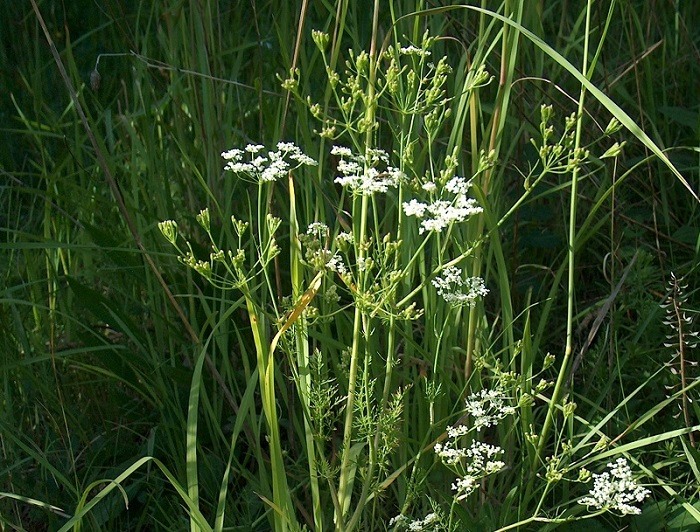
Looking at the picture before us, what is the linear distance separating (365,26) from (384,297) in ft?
4.35

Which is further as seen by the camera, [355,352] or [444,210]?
[355,352]

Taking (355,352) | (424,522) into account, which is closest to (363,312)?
(355,352)

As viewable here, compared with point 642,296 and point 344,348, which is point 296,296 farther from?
point 642,296

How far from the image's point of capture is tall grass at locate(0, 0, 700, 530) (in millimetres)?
1446

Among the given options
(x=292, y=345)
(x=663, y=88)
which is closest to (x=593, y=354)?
(x=292, y=345)

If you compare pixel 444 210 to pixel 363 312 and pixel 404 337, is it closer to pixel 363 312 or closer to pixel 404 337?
pixel 363 312

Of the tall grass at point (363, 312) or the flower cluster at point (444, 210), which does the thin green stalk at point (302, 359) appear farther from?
the flower cluster at point (444, 210)

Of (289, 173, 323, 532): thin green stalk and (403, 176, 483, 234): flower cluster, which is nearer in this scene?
(403, 176, 483, 234): flower cluster

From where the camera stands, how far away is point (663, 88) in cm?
257

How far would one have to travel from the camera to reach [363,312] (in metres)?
1.38

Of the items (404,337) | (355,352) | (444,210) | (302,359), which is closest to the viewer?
(444,210)

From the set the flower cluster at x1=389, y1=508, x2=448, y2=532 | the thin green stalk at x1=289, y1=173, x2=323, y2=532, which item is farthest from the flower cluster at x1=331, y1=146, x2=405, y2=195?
the flower cluster at x1=389, y1=508, x2=448, y2=532

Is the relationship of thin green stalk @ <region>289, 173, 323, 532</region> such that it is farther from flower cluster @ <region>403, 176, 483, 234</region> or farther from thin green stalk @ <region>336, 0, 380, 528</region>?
flower cluster @ <region>403, 176, 483, 234</region>

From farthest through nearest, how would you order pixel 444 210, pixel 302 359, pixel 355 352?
1. pixel 302 359
2. pixel 355 352
3. pixel 444 210
